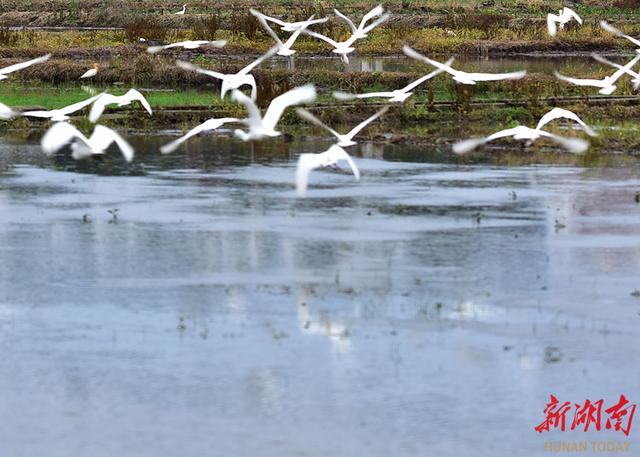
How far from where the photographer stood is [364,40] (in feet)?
108

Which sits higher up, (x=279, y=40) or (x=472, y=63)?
(x=472, y=63)

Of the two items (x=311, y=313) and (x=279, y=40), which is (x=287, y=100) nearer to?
(x=311, y=313)

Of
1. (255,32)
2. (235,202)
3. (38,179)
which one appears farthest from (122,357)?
(255,32)

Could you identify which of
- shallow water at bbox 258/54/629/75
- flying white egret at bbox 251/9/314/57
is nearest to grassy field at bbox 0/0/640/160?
shallow water at bbox 258/54/629/75

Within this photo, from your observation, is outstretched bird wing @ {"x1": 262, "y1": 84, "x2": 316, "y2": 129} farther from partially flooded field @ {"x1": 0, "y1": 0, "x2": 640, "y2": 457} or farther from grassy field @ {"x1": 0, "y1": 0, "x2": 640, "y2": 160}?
grassy field @ {"x1": 0, "y1": 0, "x2": 640, "y2": 160}

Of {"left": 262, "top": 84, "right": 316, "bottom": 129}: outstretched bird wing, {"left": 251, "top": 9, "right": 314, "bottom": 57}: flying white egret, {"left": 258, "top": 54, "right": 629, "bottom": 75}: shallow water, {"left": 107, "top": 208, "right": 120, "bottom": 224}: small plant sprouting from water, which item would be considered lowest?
{"left": 107, "top": 208, "right": 120, "bottom": 224}: small plant sprouting from water

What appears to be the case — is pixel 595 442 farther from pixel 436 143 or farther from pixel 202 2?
pixel 202 2

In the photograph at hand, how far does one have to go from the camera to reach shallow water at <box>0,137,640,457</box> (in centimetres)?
741

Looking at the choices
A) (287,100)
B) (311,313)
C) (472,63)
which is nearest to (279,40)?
(287,100)

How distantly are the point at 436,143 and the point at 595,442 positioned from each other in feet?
35.3

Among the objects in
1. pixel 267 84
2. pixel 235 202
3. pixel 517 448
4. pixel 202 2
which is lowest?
pixel 517 448

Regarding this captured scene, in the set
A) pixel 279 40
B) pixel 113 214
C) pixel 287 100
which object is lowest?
pixel 113 214

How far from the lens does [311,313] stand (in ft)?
31.2

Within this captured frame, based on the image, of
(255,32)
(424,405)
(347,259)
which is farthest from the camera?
(255,32)
